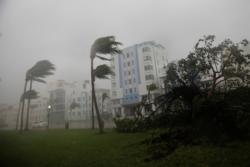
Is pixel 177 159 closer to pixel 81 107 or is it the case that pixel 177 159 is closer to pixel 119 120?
pixel 119 120

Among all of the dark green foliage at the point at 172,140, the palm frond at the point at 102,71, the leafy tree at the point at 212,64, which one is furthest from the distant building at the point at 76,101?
the dark green foliage at the point at 172,140

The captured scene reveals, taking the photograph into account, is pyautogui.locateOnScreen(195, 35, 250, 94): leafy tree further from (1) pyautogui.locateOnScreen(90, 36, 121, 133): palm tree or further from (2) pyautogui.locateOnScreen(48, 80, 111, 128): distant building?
(2) pyautogui.locateOnScreen(48, 80, 111, 128): distant building

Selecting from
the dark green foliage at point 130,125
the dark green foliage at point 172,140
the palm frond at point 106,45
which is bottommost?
the dark green foliage at point 172,140

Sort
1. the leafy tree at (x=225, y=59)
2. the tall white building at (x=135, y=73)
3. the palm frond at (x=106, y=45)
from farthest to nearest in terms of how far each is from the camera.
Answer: the tall white building at (x=135, y=73)
the palm frond at (x=106, y=45)
the leafy tree at (x=225, y=59)

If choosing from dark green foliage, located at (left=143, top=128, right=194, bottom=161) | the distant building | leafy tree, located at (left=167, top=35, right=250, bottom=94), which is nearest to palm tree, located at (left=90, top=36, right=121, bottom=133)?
leafy tree, located at (left=167, top=35, right=250, bottom=94)

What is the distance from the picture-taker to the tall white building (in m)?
31.0

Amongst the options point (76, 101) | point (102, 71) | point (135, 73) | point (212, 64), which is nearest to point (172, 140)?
point (212, 64)

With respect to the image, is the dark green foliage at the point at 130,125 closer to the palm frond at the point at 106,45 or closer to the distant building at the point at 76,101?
the palm frond at the point at 106,45

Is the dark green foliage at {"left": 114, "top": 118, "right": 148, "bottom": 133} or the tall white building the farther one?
the tall white building

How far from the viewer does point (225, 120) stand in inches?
191

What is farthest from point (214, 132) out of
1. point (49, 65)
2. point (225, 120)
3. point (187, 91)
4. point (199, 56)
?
point (49, 65)

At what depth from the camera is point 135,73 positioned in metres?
32.0

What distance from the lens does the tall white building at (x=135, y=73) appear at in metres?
31.0

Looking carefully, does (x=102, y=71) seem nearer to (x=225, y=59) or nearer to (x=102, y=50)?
(x=102, y=50)
